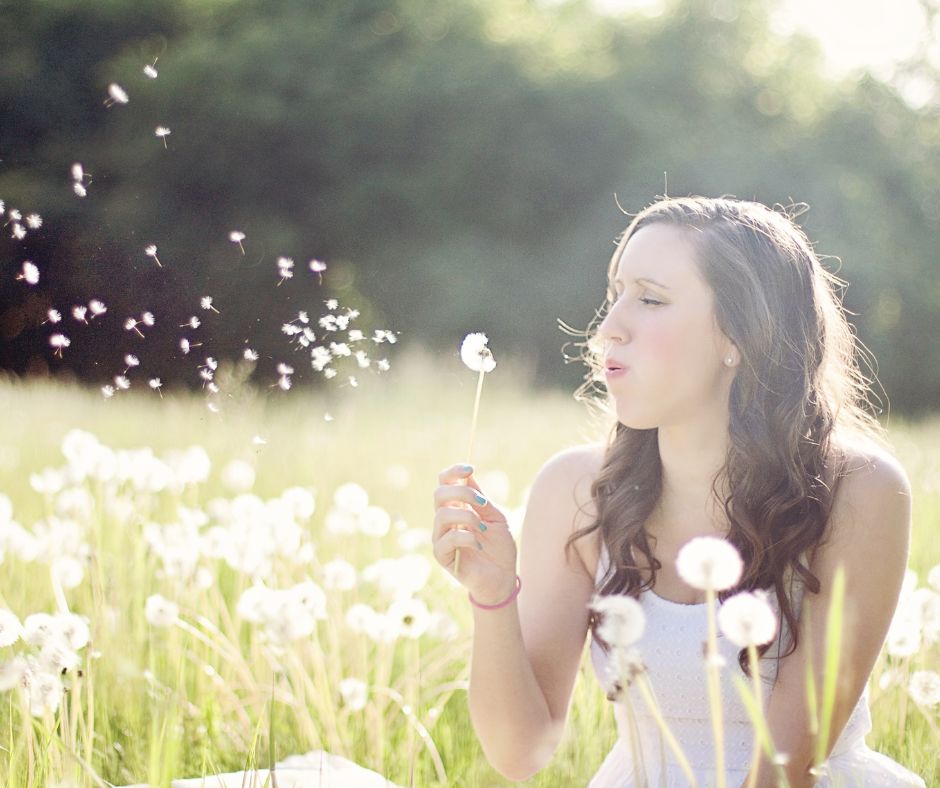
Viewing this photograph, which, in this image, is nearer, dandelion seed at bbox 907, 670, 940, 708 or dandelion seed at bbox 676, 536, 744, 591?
dandelion seed at bbox 676, 536, 744, 591

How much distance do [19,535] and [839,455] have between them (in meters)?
1.83

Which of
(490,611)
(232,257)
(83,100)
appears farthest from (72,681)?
(83,100)

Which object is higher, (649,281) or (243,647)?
(649,281)

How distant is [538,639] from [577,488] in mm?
327

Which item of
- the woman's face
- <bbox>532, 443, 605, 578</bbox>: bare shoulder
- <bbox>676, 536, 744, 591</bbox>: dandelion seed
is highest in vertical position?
the woman's face

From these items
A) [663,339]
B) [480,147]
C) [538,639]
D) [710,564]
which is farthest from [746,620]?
[480,147]

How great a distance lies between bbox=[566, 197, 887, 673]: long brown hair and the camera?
6.54ft

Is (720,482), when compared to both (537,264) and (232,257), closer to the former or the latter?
(232,257)

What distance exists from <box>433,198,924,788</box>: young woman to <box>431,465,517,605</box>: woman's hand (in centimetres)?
3

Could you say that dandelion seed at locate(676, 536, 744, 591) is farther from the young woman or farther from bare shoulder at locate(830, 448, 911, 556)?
bare shoulder at locate(830, 448, 911, 556)

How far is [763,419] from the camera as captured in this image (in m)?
2.05

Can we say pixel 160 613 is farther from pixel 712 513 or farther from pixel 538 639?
pixel 712 513

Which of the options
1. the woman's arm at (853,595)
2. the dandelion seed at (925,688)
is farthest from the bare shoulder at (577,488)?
the dandelion seed at (925,688)

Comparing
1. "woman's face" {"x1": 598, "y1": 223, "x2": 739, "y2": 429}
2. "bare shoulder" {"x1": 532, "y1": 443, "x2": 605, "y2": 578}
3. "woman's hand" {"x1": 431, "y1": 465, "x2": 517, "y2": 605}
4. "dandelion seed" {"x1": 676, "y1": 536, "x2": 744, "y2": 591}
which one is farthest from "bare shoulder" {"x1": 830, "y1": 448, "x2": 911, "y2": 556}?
"dandelion seed" {"x1": 676, "y1": 536, "x2": 744, "y2": 591}
